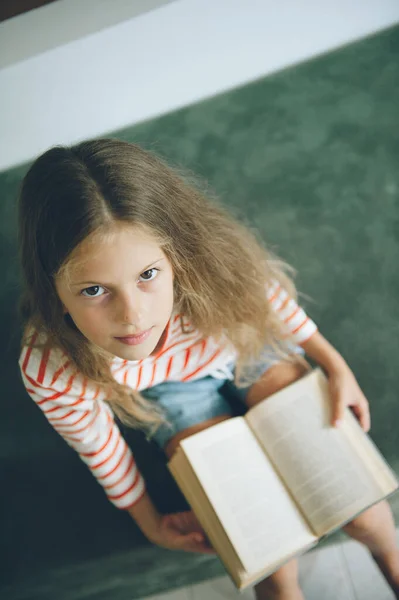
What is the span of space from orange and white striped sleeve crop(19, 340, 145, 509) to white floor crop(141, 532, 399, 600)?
342 millimetres

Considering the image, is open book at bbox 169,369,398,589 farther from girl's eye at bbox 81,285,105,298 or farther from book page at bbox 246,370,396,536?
girl's eye at bbox 81,285,105,298

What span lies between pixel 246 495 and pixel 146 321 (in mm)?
303

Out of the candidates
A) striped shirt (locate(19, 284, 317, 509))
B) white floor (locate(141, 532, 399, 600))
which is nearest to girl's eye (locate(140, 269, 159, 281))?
striped shirt (locate(19, 284, 317, 509))

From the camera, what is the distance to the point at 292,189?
95cm

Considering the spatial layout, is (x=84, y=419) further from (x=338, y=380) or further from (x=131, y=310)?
(x=338, y=380)

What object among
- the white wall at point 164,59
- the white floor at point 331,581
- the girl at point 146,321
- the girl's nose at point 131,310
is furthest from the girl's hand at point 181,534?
the white wall at point 164,59

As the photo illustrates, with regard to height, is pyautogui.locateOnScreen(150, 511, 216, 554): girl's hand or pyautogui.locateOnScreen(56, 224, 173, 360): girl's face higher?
pyautogui.locateOnScreen(56, 224, 173, 360): girl's face

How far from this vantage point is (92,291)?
593mm

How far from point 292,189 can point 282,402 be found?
0.42 metres

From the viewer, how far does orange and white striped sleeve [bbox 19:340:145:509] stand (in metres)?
0.72

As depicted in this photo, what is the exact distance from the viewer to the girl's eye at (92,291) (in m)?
0.59

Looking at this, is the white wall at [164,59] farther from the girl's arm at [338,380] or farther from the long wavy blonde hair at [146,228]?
the girl's arm at [338,380]

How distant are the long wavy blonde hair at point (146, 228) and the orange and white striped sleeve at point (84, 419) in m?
0.02

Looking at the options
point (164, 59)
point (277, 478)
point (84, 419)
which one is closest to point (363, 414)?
point (277, 478)
